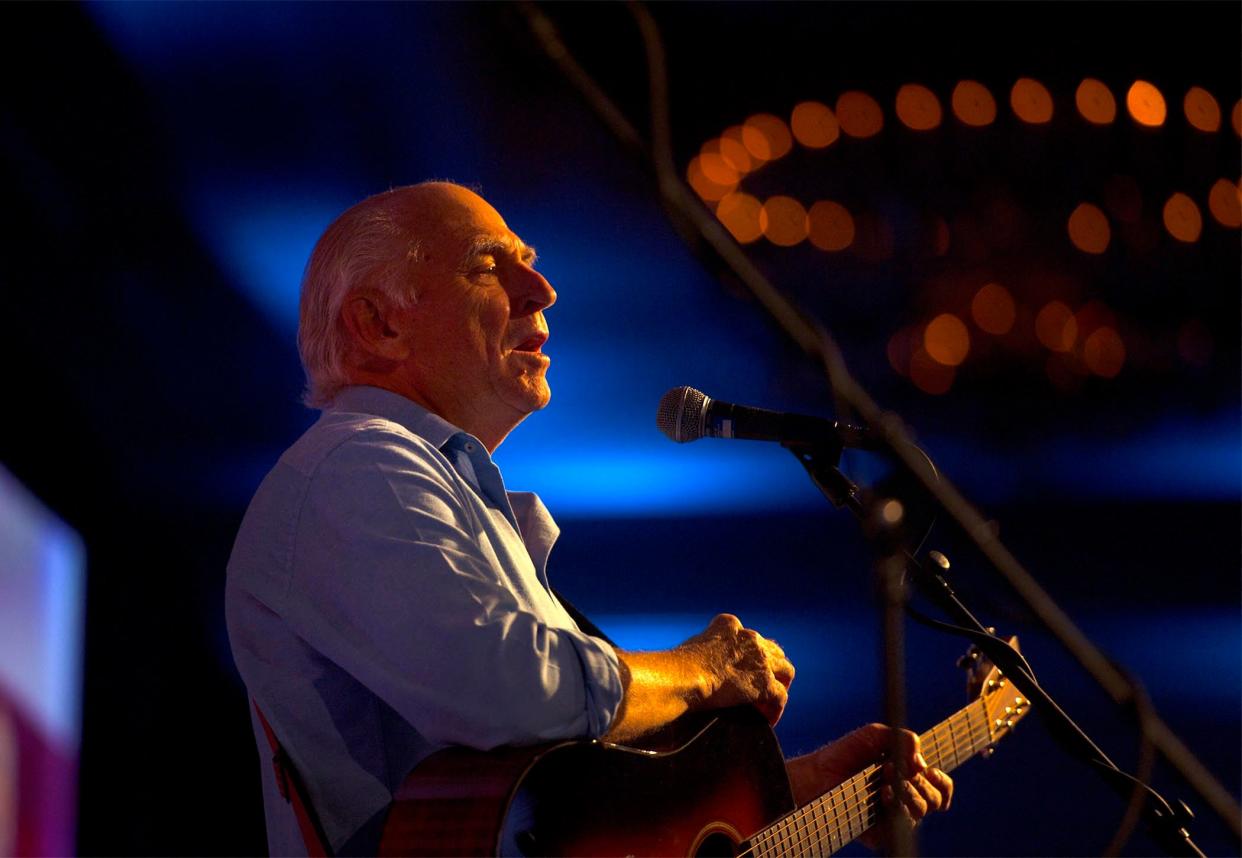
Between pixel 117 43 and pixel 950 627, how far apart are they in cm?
186

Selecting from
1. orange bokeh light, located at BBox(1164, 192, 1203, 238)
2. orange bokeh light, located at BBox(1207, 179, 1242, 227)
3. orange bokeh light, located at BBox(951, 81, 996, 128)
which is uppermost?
orange bokeh light, located at BBox(951, 81, 996, 128)

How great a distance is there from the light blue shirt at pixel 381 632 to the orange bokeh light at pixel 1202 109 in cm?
270

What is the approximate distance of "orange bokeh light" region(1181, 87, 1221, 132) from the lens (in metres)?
3.26

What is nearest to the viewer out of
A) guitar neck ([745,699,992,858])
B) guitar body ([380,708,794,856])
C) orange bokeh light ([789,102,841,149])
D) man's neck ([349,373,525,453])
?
guitar body ([380,708,794,856])

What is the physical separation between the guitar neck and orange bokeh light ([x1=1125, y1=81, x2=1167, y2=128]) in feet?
6.54

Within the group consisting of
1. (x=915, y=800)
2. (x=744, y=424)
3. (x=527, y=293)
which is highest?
(x=527, y=293)

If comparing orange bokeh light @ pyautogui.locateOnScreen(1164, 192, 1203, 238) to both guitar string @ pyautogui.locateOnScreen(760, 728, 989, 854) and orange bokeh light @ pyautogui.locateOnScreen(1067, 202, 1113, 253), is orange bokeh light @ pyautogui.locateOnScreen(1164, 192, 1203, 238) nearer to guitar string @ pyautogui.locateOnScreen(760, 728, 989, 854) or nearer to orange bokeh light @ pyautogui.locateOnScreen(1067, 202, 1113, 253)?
orange bokeh light @ pyautogui.locateOnScreen(1067, 202, 1113, 253)

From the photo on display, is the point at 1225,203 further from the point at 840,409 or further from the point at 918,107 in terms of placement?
the point at 840,409

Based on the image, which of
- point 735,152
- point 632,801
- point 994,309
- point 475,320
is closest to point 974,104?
point 994,309

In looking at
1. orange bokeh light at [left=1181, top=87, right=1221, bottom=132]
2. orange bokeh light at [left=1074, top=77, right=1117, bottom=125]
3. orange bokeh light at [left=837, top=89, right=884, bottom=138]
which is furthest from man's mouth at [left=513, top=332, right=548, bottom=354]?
orange bokeh light at [left=1181, top=87, right=1221, bottom=132]

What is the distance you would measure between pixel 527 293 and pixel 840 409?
680mm

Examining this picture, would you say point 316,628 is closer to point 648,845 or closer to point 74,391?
point 648,845

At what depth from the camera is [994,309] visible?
124 inches

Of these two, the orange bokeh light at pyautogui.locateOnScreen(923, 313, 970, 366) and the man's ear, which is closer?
the man's ear
